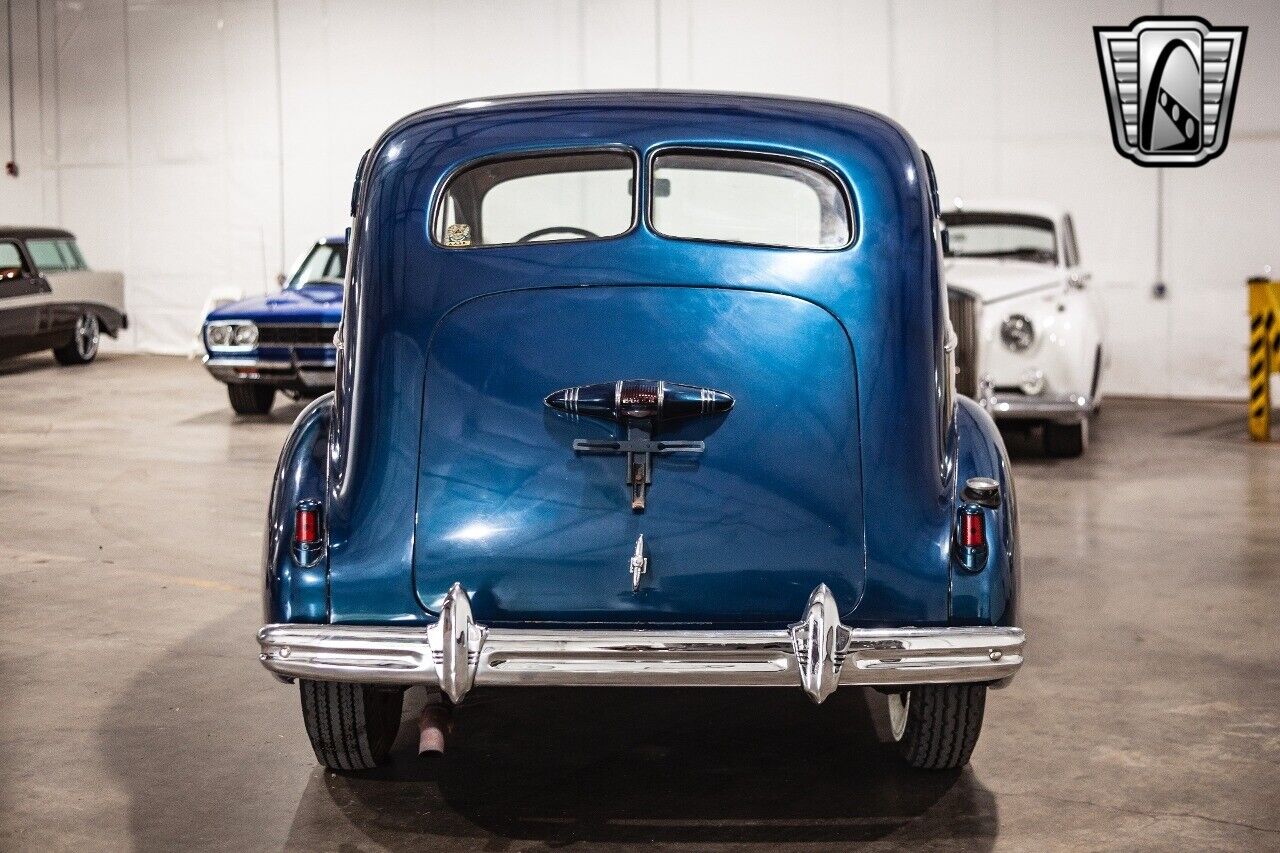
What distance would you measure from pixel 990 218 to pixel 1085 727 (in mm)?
6841

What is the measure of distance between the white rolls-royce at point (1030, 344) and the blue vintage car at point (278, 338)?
4635 mm

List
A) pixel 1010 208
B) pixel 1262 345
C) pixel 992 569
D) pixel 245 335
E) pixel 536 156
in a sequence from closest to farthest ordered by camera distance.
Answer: pixel 992 569
pixel 536 156
pixel 1010 208
pixel 1262 345
pixel 245 335

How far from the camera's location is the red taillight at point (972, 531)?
3686 mm

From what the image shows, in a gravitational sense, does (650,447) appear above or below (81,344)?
above

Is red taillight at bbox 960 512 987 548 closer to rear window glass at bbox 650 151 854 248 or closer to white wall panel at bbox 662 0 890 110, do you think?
rear window glass at bbox 650 151 854 248

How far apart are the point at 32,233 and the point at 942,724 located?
575 inches

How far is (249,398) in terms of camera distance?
1242 cm

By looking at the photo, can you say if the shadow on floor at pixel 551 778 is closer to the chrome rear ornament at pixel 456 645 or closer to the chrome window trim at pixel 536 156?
the chrome rear ornament at pixel 456 645

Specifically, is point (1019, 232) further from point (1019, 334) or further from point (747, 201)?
point (747, 201)

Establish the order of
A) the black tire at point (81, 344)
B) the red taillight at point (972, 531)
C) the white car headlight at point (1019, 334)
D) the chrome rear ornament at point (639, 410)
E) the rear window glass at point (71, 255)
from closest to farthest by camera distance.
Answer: the chrome rear ornament at point (639, 410) < the red taillight at point (972, 531) < the white car headlight at point (1019, 334) < the rear window glass at point (71, 255) < the black tire at point (81, 344)

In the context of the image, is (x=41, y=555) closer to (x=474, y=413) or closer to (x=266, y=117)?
(x=474, y=413)

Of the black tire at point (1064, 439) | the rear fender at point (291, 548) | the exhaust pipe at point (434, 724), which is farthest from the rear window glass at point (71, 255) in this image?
the exhaust pipe at point (434, 724)

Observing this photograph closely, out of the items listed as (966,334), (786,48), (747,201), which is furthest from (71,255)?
(747,201)

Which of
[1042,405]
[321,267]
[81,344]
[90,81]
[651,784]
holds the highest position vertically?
[90,81]
